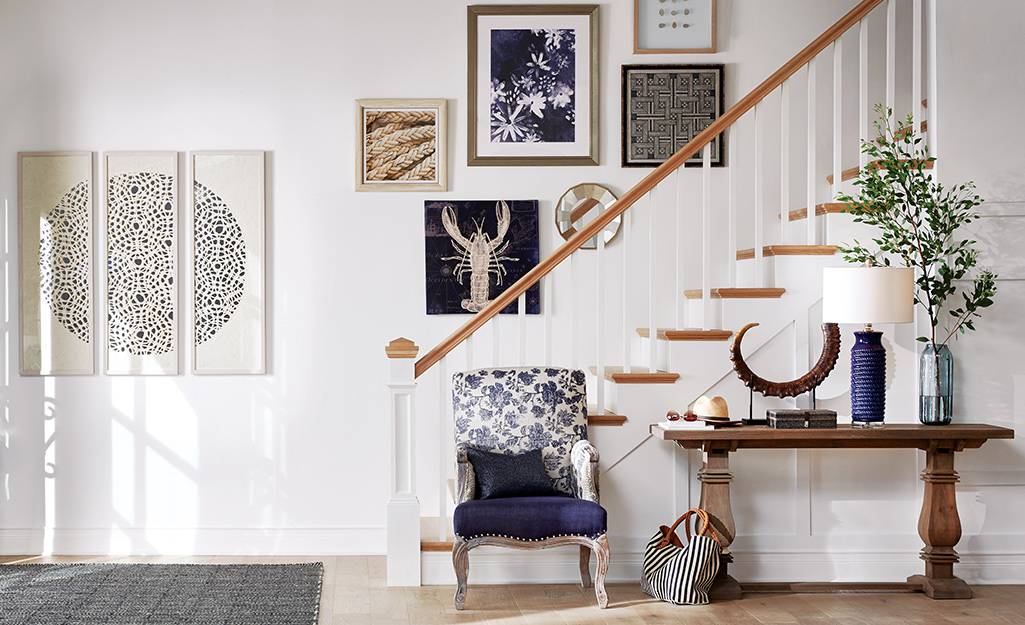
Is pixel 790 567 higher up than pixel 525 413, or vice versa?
pixel 525 413

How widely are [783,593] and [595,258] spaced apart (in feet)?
6.76

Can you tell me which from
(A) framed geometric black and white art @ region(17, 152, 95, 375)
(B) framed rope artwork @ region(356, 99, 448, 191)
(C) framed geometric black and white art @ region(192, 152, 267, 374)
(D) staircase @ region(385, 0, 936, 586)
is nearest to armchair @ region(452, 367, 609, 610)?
(D) staircase @ region(385, 0, 936, 586)

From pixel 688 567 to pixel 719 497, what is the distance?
344 millimetres

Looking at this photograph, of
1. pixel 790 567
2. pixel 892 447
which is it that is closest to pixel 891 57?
pixel 892 447

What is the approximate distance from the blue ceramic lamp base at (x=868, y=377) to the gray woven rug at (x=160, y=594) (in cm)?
254

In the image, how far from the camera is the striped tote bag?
14.7ft

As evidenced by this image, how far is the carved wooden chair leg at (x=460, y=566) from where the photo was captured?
174 inches

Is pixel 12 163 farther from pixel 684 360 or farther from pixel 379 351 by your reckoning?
pixel 684 360

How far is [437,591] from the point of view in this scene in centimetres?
472

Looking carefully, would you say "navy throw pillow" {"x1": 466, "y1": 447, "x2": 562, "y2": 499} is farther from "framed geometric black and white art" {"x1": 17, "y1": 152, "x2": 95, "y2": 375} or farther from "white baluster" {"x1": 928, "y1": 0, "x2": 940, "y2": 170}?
"framed geometric black and white art" {"x1": 17, "y1": 152, "x2": 95, "y2": 375}

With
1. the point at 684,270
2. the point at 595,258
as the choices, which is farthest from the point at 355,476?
the point at 684,270

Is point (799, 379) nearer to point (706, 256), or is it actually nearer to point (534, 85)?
point (706, 256)

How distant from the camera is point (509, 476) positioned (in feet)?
15.0

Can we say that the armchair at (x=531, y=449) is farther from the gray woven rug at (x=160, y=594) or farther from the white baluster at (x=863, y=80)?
the white baluster at (x=863, y=80)
